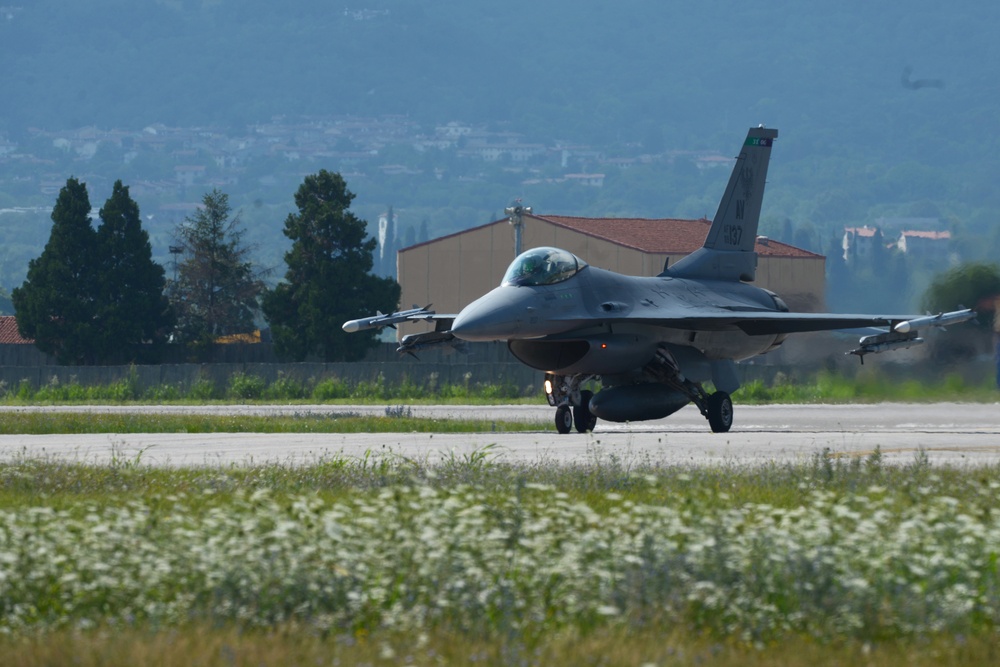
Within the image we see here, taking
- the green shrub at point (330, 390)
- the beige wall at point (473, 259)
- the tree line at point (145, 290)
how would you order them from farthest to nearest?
the beige wall at point (473, 259) → the tree line at point (145, 290) → the green shrub at point (330, 390)

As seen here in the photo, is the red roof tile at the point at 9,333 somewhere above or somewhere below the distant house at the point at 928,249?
below

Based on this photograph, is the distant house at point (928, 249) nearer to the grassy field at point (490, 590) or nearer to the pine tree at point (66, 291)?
the grassy field at point (490, 590)

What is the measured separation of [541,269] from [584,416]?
9.87 feet

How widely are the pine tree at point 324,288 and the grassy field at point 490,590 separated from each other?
5131 centimetres

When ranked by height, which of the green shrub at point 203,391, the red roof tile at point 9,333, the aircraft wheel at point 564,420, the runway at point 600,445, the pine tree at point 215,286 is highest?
the pine tree at point 215,286

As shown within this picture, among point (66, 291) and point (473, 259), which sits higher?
point (473, 259)

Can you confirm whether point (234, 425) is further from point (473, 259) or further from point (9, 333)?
point (9, 333)

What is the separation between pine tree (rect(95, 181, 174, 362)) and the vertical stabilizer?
1480 inches

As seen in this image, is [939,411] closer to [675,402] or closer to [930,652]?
[675,402]

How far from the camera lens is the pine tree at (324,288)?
201 ft

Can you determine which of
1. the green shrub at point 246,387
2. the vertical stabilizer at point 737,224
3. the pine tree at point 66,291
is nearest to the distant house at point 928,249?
the vertical stabilizer at point 737,224

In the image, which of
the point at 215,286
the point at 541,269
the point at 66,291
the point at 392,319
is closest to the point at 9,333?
the point at 215,286

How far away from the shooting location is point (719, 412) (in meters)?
27.7

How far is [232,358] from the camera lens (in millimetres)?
68125
